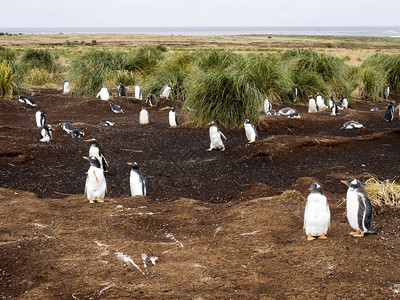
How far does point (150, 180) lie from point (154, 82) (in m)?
9.97

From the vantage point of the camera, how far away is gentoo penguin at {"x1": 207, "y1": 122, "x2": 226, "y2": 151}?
999cm

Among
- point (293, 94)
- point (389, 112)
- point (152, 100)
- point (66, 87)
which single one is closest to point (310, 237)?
point (389, 112)

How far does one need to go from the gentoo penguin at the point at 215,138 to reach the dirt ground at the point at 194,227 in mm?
179

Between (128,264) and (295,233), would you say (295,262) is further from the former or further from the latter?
(128,264)

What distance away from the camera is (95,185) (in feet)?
20.9

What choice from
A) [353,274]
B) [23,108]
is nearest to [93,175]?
[353,274]

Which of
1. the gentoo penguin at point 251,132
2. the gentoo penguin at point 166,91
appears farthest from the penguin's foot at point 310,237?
the gentoo penguin at point 166,91

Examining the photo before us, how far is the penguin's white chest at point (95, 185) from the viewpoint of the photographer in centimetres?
637

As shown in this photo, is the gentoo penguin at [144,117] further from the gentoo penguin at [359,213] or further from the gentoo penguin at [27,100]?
the gentoo penguin at [359,213]

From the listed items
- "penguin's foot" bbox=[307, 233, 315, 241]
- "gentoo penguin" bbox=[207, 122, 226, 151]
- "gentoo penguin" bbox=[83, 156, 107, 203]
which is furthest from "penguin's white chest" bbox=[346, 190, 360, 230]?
"gentoo penguin" bbox=[207, 122, 226, 151]

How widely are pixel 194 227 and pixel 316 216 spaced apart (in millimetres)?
→ 1544

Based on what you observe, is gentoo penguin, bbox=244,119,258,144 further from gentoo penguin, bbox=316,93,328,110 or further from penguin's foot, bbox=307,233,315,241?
gentoo penguin, bbox=316,93,328,110

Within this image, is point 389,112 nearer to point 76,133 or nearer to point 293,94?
point 293,94

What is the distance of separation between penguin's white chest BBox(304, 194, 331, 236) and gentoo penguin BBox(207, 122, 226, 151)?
539 centimetres
